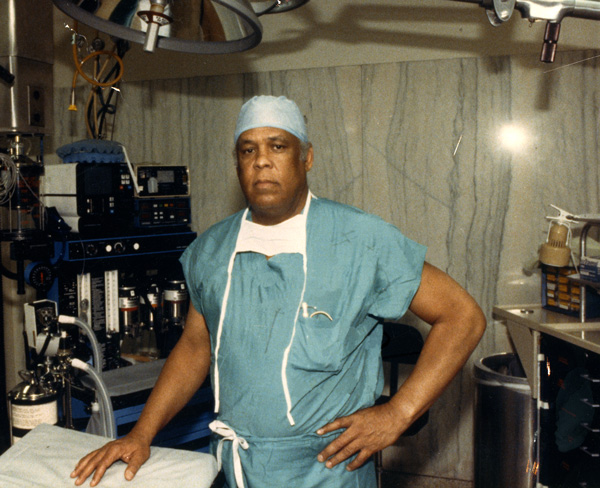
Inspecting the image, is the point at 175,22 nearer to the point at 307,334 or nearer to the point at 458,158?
the point at 307,334

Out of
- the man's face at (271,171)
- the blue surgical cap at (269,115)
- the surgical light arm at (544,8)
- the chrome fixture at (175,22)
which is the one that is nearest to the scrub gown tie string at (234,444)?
the man's face at (271,171)

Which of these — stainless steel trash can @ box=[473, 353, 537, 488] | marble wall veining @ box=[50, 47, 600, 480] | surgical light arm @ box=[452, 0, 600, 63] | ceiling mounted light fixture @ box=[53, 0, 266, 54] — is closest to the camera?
ceiling mounted light fixture @ box=[53, 0, 266, 54]

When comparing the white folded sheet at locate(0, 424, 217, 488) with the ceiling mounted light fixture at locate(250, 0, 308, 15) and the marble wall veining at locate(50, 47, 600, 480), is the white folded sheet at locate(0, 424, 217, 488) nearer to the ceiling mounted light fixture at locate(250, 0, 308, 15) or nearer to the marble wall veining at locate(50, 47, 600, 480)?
the ceiling mounted light fixture at locate(250, 0, 308, 15)

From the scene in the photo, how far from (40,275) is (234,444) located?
113cm

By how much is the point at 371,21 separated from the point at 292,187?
4.89ft

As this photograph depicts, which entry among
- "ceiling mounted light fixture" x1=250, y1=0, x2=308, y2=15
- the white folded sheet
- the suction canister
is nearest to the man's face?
"ceiling mounted light fixture" x1=250, y1=0, x2=308, y2=15

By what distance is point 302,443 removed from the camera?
1351 mm

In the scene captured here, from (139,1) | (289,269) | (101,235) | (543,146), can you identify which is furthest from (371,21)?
(139,1)

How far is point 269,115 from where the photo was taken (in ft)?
4.83

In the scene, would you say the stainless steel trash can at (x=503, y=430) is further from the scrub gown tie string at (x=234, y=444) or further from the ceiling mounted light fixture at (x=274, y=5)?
the ceiling mounted light fixture at (x=274, y=5)

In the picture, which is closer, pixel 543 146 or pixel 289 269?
pixel 289 269

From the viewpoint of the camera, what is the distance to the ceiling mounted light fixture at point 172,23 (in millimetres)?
970

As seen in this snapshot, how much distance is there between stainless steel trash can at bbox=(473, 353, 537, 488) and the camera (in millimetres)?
2260

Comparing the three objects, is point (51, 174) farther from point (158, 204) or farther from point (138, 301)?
point (138, 301)
